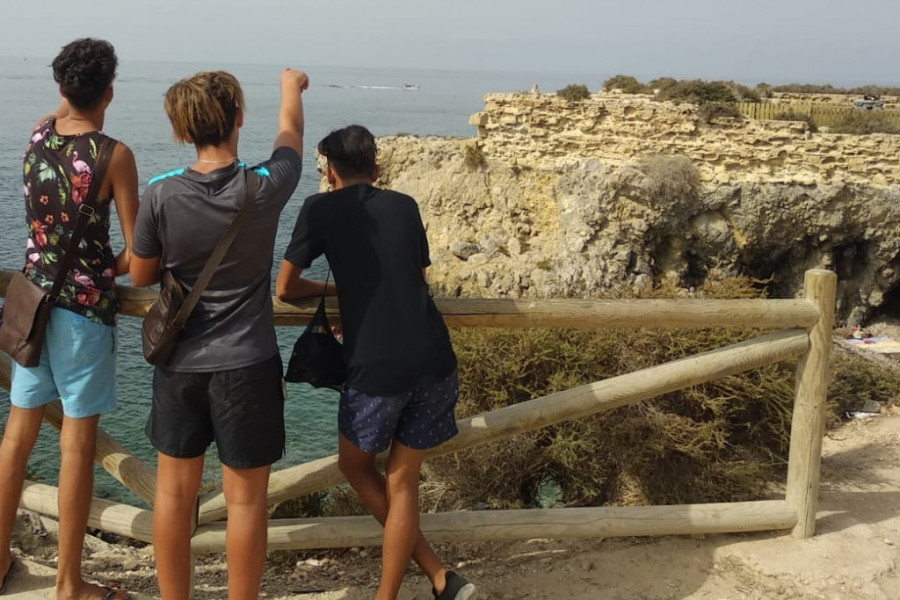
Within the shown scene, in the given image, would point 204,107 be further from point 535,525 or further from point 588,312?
point 535,525

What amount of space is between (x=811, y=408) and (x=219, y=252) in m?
3.20

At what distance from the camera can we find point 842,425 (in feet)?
24.2

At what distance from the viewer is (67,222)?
2.96 m

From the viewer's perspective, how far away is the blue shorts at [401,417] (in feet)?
9.75

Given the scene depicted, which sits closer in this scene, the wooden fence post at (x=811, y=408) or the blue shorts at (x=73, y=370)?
the blue shorts at (x=73, y=370)

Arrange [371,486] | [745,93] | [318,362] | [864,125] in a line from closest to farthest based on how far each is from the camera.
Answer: [318,362] → [371,486] → [864,125] → [745,93]

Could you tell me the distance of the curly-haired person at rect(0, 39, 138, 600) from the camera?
9.50ft

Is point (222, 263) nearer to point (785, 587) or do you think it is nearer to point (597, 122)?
point (785, 587)

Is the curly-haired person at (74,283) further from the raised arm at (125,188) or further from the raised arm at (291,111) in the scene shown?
the raised arm at (291,111)

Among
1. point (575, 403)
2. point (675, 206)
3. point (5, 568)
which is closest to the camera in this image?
point (5, 568)

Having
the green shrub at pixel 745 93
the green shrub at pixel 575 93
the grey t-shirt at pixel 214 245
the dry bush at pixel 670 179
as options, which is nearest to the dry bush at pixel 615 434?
the grey t-shirt at pixel 214 245

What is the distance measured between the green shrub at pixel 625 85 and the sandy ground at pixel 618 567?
2202 centimetres

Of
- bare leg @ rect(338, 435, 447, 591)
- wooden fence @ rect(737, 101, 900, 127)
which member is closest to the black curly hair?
bare leg @ rect(338, 435, 447, 591)

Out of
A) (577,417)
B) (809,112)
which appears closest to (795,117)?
(809,112)
